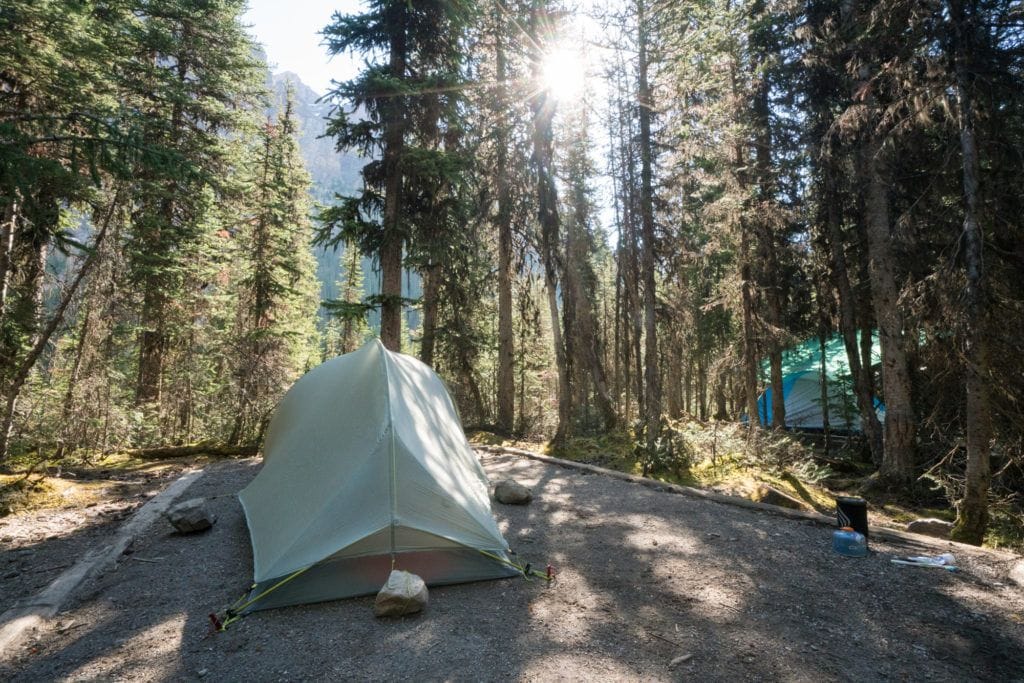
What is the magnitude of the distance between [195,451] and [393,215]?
7.09 metres

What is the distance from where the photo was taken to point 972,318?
20.6 ft

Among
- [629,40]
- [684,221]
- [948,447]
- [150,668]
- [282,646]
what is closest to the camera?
[150,668]

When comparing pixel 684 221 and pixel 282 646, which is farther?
pixel 684 221

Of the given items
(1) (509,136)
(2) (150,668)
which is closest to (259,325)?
(1) (509,136)

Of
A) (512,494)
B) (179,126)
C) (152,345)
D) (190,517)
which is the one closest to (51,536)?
(190,517)

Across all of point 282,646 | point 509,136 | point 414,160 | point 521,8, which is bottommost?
point 282,646

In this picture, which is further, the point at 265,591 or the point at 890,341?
the point at 890,341

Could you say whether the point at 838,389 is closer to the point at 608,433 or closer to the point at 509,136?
the point at 608,433

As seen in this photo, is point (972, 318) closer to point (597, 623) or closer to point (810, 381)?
point (597, 623)

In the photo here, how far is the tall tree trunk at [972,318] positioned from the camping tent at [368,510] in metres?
6.16

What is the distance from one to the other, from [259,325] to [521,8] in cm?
1267

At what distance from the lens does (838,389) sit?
52.6ft

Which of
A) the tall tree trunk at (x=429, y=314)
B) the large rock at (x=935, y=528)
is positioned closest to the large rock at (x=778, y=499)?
the large rock at (x=935, y=528)

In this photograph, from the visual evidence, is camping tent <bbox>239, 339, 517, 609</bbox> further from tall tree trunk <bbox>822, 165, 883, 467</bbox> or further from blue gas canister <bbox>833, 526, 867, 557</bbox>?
tall tree trunk <bbox>822, 165, 883, 467</bbox>
